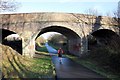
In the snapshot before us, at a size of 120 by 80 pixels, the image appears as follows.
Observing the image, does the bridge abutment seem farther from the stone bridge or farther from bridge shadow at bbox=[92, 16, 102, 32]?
bridge shadow at bbox=[92, 16, 102, 32]

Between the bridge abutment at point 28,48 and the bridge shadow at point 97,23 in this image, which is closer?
the bridge abutment at point 28,48

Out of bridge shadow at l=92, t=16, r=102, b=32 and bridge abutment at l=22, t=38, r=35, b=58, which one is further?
bridge shadow at l=92, t=16, r=102, b=32

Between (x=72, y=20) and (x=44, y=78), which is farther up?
(x=72, y=20)

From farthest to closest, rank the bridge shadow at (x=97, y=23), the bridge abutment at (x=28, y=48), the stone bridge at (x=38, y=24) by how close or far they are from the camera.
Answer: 1. the bridge shadow at (x=97, y=23)
2. the bridge abutment at (x=28, y=48)
3. the stone bridge at (x=38, y=24)

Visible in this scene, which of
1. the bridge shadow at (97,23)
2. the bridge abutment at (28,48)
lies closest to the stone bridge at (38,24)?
the bridge abutment at (28,48)

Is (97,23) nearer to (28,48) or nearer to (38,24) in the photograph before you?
(38,24)

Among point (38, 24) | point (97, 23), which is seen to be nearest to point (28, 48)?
point (38, 24)

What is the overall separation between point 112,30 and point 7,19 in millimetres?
13773

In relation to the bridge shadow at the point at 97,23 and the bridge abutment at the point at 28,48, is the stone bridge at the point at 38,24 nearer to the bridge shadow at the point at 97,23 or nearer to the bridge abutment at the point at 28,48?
the bridge abutment at the point at 28,48

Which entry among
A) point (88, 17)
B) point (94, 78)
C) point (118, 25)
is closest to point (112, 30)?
point (118, 25)

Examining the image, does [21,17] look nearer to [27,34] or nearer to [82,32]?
[27,34]

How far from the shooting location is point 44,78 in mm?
13617

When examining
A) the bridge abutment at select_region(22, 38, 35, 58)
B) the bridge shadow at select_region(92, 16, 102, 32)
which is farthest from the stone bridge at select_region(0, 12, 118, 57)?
the bridge shadow at select_region(92, 16, 102, 32)

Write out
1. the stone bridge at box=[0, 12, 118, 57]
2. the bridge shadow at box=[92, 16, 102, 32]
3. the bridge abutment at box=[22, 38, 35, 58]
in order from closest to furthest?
the stone bridge at box=[0, 12, 118, 57]
the bridge abutment at box=[22, 38, 35, 58]
the bridge shadow at box=[92, 16, 102, 32]
